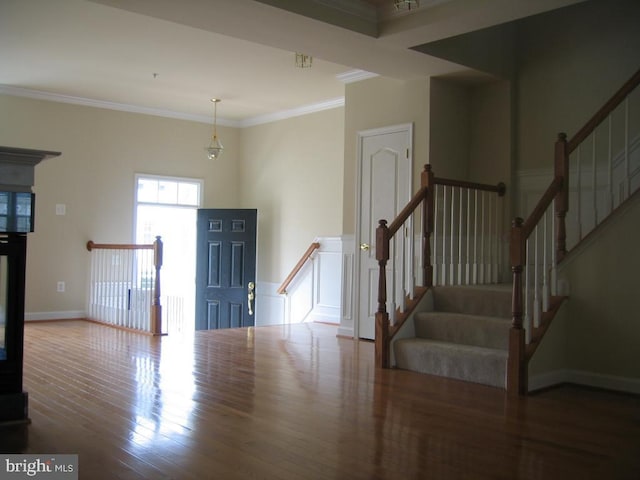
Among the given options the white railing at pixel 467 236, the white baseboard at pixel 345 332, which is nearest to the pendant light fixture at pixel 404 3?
the white railing at pixel 467 236

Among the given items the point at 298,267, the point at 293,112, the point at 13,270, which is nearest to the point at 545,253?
the point at 13,270

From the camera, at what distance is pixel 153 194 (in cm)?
943

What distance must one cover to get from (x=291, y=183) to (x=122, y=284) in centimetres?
285

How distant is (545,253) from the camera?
4.76 m

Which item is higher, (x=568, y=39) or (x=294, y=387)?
(x=568, y=39)

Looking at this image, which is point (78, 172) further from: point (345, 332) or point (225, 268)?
point (345, 332)

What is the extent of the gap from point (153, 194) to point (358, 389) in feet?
19.5

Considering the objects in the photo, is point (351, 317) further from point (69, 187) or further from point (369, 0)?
point (69, 187)

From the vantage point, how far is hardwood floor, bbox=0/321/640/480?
9.36 ft

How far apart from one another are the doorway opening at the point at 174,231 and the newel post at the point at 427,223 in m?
4.92

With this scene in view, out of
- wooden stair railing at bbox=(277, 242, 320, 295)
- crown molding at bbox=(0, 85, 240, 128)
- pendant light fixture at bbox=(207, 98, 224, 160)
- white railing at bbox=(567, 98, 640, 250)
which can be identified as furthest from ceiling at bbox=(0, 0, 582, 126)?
wooden stair railing at bbox=(277, 242, 320, 295)

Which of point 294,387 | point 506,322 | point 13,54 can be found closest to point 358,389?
point 294,387

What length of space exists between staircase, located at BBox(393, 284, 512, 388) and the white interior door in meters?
1.19

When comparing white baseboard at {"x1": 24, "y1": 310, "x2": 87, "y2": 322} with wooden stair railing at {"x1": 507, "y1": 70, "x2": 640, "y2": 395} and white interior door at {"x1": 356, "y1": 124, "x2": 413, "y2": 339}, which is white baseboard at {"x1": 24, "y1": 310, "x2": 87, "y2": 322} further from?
wooden stair railing at {"x1": 507, "y1": 70, "x2": 640, "y2": 395}
